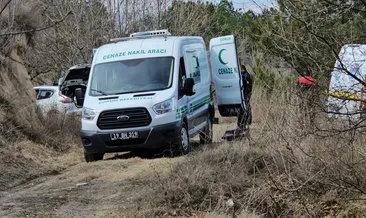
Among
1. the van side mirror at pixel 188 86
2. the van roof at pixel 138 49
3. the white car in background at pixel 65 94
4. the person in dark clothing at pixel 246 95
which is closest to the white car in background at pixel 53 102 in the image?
the white car in background at pixel 65 94

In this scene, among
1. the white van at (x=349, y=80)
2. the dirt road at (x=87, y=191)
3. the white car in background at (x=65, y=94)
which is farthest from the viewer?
the white car in background at (x=65, y=94)

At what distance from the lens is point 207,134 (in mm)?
15258

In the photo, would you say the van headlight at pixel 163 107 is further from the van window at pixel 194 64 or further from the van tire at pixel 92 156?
the van tire at pixel 92 156

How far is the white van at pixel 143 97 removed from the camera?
1279 cm

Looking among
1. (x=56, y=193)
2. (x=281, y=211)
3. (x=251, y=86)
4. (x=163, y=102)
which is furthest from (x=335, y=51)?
(x=251, y=86)

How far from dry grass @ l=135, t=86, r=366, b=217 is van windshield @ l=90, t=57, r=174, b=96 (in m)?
4.67

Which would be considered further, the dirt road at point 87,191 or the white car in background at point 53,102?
the white car in background at point 53,102

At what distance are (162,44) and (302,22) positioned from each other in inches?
301

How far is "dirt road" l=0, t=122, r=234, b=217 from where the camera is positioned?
8414 millimetres

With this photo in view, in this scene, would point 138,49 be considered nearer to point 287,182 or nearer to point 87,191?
point 87,191

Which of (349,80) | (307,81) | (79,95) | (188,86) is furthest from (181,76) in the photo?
(349,80)

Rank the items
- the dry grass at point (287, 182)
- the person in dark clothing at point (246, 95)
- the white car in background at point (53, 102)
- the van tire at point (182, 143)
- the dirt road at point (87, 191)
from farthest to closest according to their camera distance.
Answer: the white car in background at point (53, 102) < the person in dark clothing at point (246, 95) < the van tire at point (182, 143) < the dirt road at point (87, 191) < the dry grass at point (287, 182)

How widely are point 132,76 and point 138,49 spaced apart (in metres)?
0.71

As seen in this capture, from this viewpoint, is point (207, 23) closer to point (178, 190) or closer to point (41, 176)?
point (41, 176)
